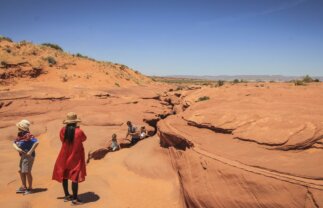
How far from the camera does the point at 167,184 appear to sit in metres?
7.39

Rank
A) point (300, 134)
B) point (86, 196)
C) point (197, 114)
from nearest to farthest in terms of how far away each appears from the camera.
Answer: point (300, 134) → point (86, 196) → point (197, 114)

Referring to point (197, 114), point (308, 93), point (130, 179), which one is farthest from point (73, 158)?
point (308, 93)

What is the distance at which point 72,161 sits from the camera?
19.0 feet

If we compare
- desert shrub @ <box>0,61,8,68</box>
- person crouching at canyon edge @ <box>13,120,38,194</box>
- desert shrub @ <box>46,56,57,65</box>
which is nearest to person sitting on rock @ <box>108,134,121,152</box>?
person crouching at canyon edge @ <box>13,120,38,194</box>

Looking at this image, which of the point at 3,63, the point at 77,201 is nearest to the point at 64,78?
the point at 3,63

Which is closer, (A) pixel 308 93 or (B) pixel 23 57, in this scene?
(A) pixel 308 93

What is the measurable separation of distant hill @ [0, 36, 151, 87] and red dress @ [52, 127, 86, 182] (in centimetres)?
1920

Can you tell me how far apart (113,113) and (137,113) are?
132 cm

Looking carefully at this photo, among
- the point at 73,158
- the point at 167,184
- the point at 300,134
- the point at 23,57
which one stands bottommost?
the point at 167,184

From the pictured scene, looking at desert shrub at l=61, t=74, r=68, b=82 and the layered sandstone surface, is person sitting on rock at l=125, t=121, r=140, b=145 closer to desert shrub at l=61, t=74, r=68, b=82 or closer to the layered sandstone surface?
the layered sandstone surface

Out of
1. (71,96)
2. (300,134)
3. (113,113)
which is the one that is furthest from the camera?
(71,96)

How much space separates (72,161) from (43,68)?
2308 cm

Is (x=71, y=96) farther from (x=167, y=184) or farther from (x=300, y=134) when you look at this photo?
(x=300, y=134)

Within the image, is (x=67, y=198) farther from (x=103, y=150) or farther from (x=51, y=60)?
(x=51, y=60)
